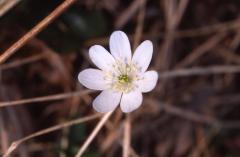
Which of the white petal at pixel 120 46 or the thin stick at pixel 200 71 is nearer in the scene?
the white petal at pixel 120 46

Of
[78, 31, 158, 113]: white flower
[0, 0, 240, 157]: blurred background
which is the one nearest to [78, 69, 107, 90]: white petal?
[78, 31, 158, 113]: white flower

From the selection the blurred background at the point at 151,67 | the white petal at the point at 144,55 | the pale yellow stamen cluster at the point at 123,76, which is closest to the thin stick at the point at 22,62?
the blurred background at the point at 151,67

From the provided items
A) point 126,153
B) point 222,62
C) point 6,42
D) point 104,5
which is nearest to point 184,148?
point 222,62

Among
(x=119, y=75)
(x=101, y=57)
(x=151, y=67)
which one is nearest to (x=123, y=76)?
(x=119, y=75)

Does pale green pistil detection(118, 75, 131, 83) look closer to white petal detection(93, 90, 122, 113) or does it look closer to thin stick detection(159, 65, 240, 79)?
white petal detection(93, 90, 122, 113)

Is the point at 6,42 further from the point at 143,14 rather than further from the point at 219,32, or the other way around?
the point at 219,32

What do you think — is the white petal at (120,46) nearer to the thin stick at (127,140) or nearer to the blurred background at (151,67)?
the thin stick at (127,140)

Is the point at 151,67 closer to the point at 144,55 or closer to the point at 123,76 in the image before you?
the point at 123,76
